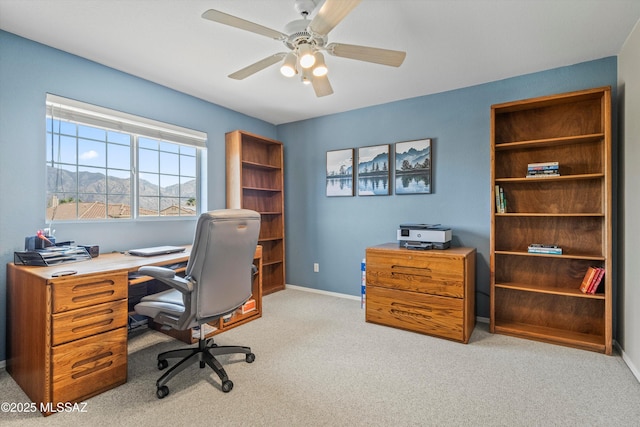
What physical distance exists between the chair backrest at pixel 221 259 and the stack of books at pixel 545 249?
2.34 m

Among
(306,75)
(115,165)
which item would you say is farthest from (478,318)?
(115,165)

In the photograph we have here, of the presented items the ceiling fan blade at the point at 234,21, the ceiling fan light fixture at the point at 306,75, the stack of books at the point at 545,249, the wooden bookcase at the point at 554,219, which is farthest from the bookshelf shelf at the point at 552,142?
the ceiling fan blade at the point at 234,21

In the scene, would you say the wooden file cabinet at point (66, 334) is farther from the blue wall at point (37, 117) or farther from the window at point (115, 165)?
the window at point (115, 165)

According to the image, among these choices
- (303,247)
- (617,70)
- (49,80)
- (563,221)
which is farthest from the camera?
(303,247)

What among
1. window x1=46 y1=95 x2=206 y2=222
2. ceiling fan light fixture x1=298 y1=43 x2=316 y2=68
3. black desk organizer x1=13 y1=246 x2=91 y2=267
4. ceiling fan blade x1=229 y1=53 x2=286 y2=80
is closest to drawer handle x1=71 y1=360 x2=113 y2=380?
black desk organizer x1=13 y1=246 x2=91 y2=267

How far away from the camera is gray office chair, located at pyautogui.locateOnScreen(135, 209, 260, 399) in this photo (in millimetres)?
1780

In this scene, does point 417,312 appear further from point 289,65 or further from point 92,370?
point 92,370

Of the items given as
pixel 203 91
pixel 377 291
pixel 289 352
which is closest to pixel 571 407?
pixel 377 291

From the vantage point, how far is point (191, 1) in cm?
182

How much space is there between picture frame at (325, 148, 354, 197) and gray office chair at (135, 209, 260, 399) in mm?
1976

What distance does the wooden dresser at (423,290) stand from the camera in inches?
100

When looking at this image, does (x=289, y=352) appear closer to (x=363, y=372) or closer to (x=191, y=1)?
(x=363, y=372)

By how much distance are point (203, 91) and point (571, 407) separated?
3852mm

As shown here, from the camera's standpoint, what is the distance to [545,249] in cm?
258
